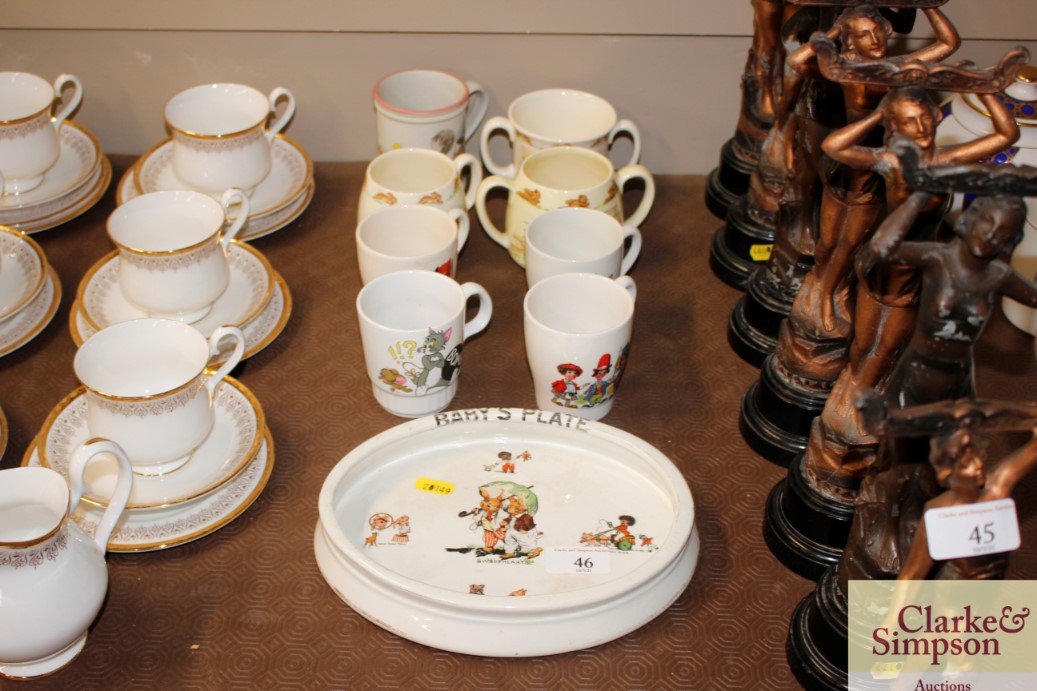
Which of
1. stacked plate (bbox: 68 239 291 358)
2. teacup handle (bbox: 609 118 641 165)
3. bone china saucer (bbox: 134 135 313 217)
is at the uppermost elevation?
teacup handle (bbox: 609 118 641 165)

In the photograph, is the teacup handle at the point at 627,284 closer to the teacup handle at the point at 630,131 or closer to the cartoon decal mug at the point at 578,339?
the cartoon decal mug at the point at 578,339

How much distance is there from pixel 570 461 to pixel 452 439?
0.13m

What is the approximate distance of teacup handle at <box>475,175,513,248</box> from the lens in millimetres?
1417

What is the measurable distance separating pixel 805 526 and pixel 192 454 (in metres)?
0.62

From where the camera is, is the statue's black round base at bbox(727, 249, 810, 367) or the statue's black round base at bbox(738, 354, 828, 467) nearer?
the statue's black round base at bbox(738, 354, 828, 467)

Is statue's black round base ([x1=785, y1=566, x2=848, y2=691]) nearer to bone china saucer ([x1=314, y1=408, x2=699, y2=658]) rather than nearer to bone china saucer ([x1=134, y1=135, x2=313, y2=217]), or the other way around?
bone china saucer ([x1=314, y1=408, x2=699, y2=658])

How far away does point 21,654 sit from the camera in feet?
3.09

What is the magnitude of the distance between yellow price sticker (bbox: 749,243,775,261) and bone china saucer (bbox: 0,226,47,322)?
0.88 meters

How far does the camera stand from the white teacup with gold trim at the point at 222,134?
144 cm

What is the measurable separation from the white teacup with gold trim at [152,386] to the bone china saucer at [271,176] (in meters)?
0.36

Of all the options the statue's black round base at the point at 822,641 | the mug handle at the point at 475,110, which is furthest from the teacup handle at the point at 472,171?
the statue's black round base at the point at 822,641

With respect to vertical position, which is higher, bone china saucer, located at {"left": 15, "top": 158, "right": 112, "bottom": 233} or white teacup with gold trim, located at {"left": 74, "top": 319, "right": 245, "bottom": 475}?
white teacup with gold trim, located at {"left": 74, "top": 319, "right": 245, "bottom": 475}

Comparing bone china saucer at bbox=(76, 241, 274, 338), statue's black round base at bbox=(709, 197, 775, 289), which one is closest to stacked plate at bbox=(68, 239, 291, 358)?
bone china saucer at bbox=(76, 241, 274, 338)

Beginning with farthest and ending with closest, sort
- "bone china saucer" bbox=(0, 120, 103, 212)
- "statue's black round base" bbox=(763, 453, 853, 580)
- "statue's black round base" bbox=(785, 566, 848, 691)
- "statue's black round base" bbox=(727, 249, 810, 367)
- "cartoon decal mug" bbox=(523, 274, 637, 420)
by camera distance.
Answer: "bone china saucer" bbox=(0, 120, 103, 212) < "statue's black round base" bbox=(727, 249, 810, 367) < "cartoon decal mug" bbox=(523, 274, 637, 420) < "statue's black round base" bbox=(763, 453, 853, 580) < "statue's black round base" bbox=(785, 566, 848, 691)
